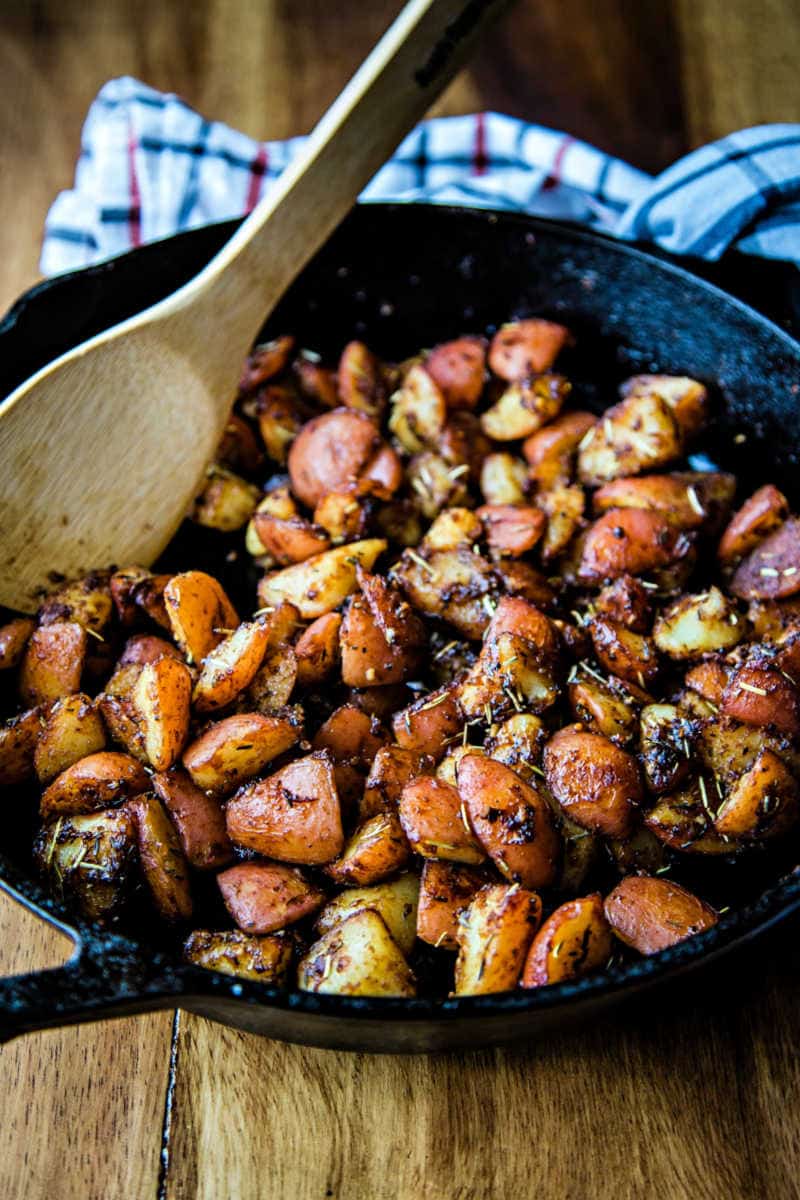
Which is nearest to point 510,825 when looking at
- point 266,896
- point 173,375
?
point 266,896

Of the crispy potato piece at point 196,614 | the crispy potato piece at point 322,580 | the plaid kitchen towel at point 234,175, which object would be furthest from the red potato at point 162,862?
the plaid kitchen towel at point 234,175

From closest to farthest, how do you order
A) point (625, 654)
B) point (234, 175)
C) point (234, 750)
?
point (234, 750), point (625, 654), point (234, 175)

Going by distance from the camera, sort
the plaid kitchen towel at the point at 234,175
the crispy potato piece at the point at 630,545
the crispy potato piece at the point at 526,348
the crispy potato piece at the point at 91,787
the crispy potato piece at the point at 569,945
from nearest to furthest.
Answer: the crispy potato piece at the point at 569,945, the crispy potato piece at the point at 91,787, the crispy potato piece at the point at 630,545, the crispy potato piece at the point at 526,348, the plaid kitchen towel at the point at 234,175

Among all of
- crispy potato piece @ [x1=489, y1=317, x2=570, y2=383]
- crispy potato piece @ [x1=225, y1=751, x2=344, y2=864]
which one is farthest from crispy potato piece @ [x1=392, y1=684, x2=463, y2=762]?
crispy potato piece @ [x1=489, y1=317, x2=570, y2=383]

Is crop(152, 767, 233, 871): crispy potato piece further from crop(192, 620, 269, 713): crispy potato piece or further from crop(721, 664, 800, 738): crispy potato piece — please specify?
crop(721, 664, 800, 738): crispy potato piece

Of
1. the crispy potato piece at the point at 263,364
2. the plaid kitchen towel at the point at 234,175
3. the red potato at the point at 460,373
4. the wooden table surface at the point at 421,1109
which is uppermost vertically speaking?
the plaid kitchen towel at the point at 234,175

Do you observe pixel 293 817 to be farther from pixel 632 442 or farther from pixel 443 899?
pixel 632 442

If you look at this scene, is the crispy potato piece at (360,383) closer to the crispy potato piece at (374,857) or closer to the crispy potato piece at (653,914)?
the crispy potato piece at (374,857)
